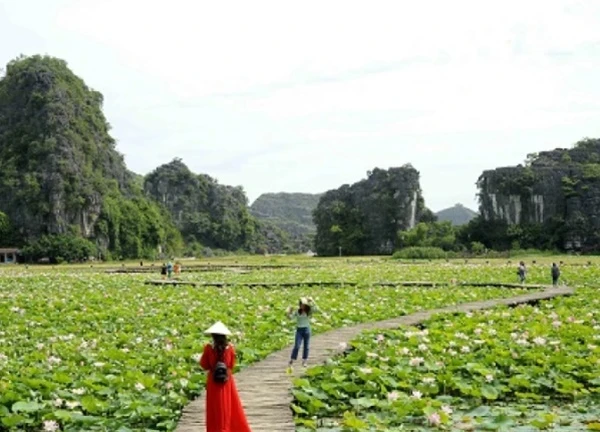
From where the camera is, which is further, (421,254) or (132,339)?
(421,254)

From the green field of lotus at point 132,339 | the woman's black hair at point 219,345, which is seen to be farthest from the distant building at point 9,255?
the woman's black hair at point 219,345

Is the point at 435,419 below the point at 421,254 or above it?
below

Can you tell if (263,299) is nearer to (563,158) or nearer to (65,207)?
(65,207)

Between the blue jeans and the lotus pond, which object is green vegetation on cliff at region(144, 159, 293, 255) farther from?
the blue jeans

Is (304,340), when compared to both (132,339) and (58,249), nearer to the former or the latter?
(132,339)

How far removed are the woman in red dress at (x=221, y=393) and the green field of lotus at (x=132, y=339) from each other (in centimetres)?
73

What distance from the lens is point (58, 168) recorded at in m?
58.6

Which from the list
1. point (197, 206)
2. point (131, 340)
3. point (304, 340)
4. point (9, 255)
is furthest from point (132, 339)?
point (197, 206)

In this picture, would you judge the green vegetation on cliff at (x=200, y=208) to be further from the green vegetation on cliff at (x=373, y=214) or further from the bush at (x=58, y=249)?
the bush at (x=58, y=249)

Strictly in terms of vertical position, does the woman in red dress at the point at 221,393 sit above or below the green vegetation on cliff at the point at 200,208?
below

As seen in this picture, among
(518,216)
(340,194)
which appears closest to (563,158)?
(518,216)

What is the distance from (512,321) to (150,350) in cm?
578

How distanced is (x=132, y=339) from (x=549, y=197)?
64.3 meters

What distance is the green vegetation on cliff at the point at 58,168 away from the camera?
5878 centimetres
